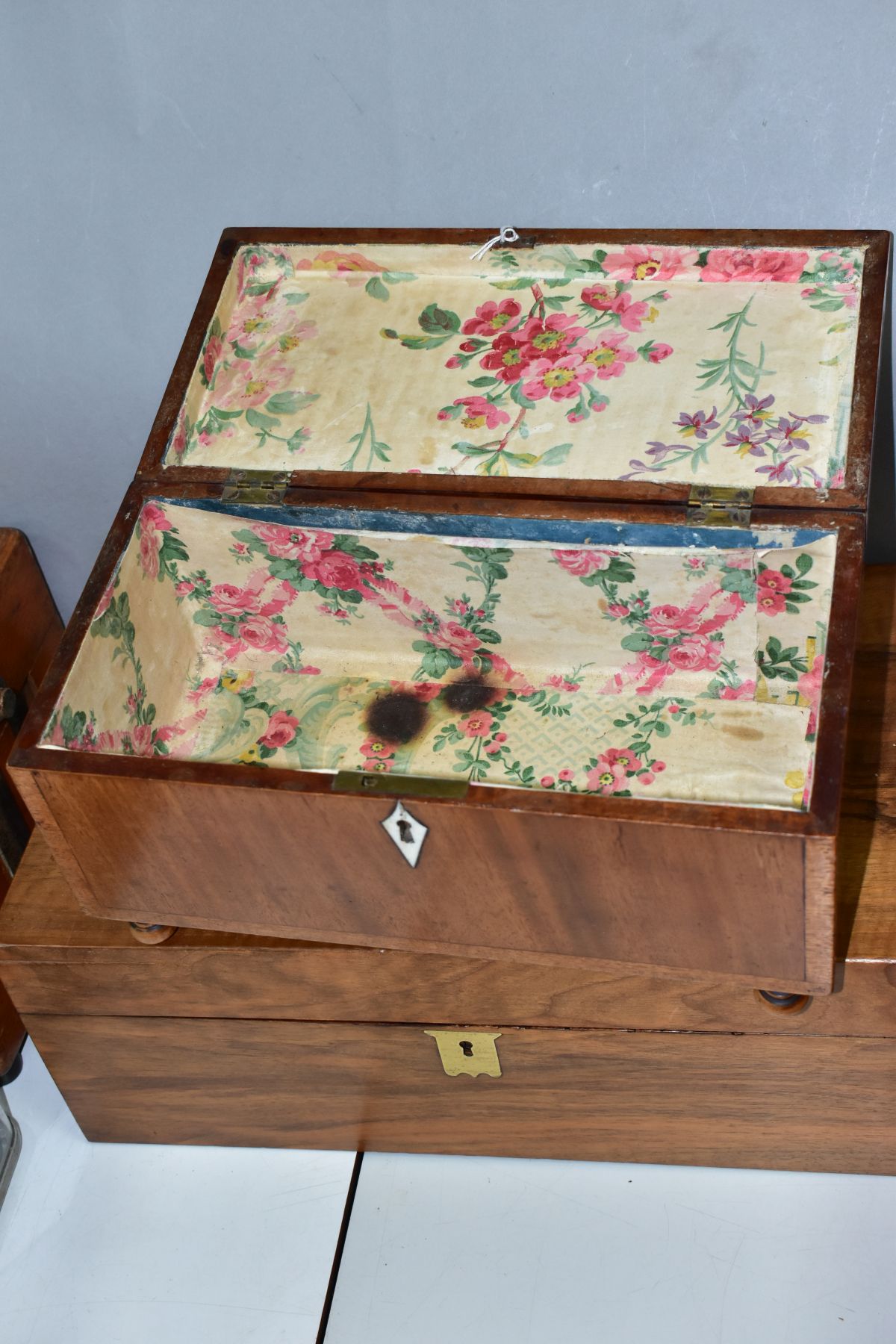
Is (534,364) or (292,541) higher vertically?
(534,364)

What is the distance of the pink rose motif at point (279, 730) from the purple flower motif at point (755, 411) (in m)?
0.53

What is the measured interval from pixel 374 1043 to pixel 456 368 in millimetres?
621

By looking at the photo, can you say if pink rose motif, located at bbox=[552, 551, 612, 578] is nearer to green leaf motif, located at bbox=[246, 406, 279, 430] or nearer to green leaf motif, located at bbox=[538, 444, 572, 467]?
green leaf motif, located at bbox=[538, 444, 572, 467]

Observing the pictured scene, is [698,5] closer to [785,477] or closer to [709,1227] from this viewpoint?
[785,477]

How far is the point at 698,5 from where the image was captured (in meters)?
1.36

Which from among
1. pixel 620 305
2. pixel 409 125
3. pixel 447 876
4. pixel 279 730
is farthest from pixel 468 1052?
pixel 409 125

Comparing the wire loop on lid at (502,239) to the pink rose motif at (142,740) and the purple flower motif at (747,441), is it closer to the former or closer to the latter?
the purple flower motif at (747,441)

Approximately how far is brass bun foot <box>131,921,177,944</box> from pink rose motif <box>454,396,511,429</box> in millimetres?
515

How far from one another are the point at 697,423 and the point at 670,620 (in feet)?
0.67

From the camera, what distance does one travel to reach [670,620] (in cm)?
146

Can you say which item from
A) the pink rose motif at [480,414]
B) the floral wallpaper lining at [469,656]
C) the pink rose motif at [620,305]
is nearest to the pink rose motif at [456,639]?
the floral wallpaper lining at [469,656]

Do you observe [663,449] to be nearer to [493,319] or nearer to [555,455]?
[555,455]

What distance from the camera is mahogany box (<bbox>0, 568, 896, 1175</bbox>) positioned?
1292 millimetres

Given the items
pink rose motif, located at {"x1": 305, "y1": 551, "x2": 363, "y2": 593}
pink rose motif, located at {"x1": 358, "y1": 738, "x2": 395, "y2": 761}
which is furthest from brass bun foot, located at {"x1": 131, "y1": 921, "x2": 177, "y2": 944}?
pink rose motif, located at {"x1": 305, "y1": 551, "x2": 363, "y2": 593}
